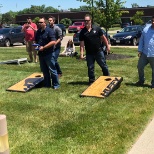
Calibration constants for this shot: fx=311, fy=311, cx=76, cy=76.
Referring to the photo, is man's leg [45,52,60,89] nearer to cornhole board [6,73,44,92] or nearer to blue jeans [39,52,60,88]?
blue jeans [39,52,60,88]

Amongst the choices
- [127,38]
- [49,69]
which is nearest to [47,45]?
[49,69]

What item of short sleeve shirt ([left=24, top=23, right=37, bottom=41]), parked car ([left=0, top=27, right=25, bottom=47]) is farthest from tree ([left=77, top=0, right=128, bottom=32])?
parked car ([left=0, top=27, right=25, bottom=47])

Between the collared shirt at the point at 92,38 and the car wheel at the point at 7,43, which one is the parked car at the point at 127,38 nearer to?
the car wheel at the point at 7,43

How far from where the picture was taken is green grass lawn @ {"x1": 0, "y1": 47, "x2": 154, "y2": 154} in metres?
4.51

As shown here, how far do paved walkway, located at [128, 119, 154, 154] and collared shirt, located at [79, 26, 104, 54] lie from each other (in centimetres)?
323

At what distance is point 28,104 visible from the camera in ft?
21.8

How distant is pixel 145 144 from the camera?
4566 millimetres

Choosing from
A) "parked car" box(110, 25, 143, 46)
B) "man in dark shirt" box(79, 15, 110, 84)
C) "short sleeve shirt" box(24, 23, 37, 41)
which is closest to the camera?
"man in dark shirt" box(79, 15, 110, 84)

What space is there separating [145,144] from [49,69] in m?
3.80

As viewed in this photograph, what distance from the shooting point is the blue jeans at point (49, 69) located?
768 cm

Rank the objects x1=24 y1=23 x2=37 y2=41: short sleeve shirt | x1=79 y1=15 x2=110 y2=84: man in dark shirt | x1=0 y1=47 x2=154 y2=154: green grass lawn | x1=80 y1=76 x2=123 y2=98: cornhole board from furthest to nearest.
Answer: x1=24 y1=23 x2=37 y2=41: short sleeve shirt, x1=79 y1=15 x2=110 y2=84: man in dark shirt, x1=80 y1=76 x2=123 y2=98: cornhole board, x1=0 y1=47 x2=154 y2=154: green grass lawn

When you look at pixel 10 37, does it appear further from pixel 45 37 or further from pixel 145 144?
pixel 145 144

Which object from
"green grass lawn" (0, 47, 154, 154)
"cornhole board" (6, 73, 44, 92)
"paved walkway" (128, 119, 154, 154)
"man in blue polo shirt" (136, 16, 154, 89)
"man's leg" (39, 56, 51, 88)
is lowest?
"paved walkway" (128, 119, 154, 154)

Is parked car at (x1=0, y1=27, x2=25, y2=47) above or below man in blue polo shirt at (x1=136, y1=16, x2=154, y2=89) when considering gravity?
below
